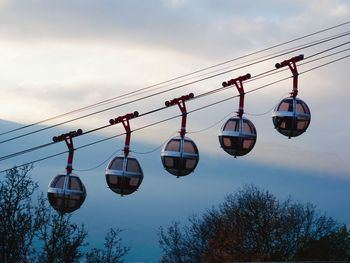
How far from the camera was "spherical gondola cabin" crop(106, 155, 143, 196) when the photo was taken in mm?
21297

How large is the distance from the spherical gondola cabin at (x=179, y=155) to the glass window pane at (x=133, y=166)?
0.78 m

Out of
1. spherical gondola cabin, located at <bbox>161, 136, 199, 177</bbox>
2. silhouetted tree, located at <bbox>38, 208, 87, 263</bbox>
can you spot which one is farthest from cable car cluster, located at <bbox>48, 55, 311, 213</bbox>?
silhouetted tree, located at <bbox>38, 208, 87, 263</bbox>

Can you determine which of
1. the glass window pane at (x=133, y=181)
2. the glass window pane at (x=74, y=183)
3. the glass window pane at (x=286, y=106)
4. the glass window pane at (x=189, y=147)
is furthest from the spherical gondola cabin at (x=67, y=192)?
the glass window pane at (x=286, y=106)

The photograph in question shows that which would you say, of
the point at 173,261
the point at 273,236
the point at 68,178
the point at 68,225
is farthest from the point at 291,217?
the point at 68,178

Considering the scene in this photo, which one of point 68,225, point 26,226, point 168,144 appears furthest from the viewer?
point 68,225

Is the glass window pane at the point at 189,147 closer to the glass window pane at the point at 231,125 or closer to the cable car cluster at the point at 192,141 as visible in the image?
the cable car cluster at the point at 192,141

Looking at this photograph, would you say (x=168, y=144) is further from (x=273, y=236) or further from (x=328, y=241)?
(x=328, y=241)

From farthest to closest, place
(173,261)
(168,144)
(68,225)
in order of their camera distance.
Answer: (173,261), (68,225), (168,144)

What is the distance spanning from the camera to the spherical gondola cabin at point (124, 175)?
21.3 meters

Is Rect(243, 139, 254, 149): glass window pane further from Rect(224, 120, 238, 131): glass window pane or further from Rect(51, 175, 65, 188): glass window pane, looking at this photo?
Rect(51, 175, 65, 188): glass window pane

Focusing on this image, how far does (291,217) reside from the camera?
233 ft

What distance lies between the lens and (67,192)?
72.4 ft

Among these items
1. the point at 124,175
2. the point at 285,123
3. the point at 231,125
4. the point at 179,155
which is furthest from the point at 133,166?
the point at 285,123

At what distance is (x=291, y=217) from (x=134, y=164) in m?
51.0
